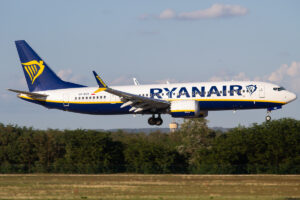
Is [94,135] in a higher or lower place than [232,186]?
higher

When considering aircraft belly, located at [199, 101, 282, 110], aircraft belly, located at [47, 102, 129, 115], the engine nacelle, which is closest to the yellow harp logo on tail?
aircraft belly, located at [47, 102, 129, 115]

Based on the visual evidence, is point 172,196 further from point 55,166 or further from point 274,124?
point 274,124

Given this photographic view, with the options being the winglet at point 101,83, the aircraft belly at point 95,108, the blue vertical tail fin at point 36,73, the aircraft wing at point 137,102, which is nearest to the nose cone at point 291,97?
the aircraft wing at point 137,102

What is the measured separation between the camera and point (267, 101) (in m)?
54.6

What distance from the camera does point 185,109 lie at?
5450 cm

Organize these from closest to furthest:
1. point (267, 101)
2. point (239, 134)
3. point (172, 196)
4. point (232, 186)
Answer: point (172, 196) < point (232, 186) < point (267, 101) < point (239, 134)

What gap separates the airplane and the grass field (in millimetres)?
10474

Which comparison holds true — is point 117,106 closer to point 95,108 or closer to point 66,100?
point 95,108

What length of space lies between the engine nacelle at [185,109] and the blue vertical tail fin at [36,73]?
12.4 metres

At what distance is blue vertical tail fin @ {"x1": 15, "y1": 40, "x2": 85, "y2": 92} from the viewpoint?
62.8 m

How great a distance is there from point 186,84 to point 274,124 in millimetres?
15628

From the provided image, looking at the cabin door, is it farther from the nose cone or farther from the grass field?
the nose cone

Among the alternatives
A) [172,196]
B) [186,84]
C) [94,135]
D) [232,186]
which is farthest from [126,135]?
[172,196]

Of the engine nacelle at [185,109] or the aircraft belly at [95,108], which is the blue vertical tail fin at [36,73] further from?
the engine nacelle at [185,109]
